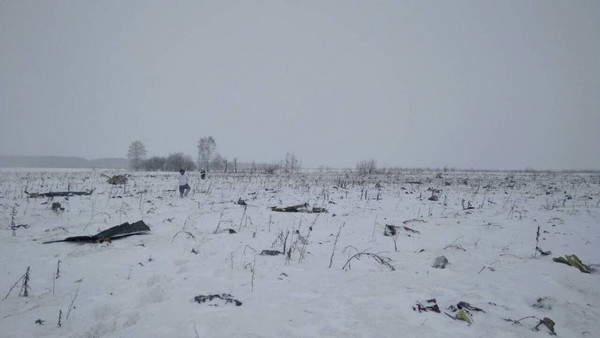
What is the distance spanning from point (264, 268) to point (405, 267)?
216 cm

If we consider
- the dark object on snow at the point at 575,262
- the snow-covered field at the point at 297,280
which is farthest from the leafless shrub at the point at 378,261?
the dark object on snow at the point at 575,262

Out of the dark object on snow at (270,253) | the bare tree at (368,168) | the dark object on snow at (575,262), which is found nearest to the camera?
the dark object on snow at (575,262)

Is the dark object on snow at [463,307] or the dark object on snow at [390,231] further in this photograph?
the dark object on snow at [390,231]

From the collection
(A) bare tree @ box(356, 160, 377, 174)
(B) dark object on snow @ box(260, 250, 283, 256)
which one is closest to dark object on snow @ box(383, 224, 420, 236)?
(B) dark object on snow @ box(260, 250, 283, 256)

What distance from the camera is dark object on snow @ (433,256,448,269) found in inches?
183

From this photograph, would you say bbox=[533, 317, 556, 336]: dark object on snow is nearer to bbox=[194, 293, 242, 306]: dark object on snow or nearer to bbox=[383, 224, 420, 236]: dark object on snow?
bbox=[194, 293, 242, 306]: dark object on snow

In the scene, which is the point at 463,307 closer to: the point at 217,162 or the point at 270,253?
the point at 270,253

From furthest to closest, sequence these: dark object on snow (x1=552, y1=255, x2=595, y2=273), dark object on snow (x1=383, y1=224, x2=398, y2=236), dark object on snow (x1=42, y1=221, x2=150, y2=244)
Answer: dark object on snow (x1=383, y1=224, x2=398, y2=236) < dark object on snow (x1=42, y1=221, x2=150, y2=244) < dark object on snow (x1=552, y1=255, x2=595, y2=273)

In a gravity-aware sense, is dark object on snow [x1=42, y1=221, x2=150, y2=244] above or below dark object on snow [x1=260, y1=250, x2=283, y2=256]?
above

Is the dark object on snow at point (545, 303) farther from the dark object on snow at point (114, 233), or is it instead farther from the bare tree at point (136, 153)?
the bare tree at point (136, 153)

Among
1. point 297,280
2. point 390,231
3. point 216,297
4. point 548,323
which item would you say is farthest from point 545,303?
point 216,297

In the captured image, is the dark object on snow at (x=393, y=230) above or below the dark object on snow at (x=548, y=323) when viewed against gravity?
above

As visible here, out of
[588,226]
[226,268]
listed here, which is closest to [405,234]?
[226,268]

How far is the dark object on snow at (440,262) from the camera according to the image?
183 inches
